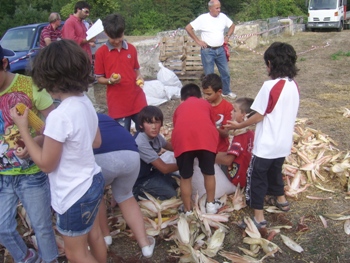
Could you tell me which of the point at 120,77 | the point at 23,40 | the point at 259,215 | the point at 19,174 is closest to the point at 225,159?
the point at 259,215

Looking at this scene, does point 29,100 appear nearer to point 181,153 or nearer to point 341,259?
point 181,153

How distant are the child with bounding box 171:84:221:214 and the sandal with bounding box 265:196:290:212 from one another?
72 cm

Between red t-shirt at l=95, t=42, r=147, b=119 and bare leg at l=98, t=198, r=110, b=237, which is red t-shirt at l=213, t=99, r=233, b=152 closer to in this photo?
red t-shirt at l=95, t=42, r=147, b=119

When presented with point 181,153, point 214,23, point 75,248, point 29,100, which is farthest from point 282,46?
point 214,23

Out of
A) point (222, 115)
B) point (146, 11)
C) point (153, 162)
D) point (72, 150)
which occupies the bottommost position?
point (146, 11)

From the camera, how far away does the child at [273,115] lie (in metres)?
3.31

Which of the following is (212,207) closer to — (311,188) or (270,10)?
(311,188)

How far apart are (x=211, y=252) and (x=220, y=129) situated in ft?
4.43

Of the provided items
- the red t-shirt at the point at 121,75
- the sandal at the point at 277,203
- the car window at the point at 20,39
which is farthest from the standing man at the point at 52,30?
the sandal at the point at 277,203

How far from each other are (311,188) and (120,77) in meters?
2.55

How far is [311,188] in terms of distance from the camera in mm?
4344

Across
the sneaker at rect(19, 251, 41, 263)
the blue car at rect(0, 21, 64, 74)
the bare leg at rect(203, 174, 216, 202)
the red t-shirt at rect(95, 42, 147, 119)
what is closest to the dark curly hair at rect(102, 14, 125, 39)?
the red t-shirt at rect(95, 42, 147, 119)

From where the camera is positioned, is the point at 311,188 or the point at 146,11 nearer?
the point at 311,188

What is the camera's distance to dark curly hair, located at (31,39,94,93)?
84.3 inches
